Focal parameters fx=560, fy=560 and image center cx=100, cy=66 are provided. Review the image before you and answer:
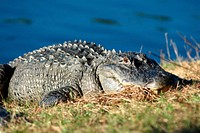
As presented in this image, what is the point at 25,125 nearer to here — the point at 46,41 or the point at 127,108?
the point at 127,108

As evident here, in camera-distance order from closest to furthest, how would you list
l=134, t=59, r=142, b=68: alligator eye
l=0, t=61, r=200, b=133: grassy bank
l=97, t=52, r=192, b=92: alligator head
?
l=0, t=61, r=200, b=133: grassy bank < l=97, t=52, r=192, b=92: alligator head < l=134, t=59, r=142, b=68: alligator eye

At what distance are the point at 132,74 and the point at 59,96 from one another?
94 cm

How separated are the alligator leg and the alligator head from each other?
0.39 meters

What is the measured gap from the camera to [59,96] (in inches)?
270

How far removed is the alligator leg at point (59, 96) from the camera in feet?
22.1

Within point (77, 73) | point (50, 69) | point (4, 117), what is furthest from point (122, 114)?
point (50, 69)

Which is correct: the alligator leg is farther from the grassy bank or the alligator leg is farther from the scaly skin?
the grassy bank

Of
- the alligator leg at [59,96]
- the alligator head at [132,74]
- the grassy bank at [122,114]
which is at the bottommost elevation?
the grassy bank at [122,114]

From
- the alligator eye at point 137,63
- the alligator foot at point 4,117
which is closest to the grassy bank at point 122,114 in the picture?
the alligator foot at point 4,117

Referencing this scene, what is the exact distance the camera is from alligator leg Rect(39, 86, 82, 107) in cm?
673

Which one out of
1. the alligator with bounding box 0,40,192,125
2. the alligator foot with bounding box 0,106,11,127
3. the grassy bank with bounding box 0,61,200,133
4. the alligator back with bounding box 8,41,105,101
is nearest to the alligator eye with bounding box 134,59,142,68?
the alligator with bounding box 0,40,192,125

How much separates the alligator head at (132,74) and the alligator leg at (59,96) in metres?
0.39

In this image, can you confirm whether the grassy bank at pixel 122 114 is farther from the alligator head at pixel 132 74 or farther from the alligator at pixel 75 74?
the alligator at pixel 75 74

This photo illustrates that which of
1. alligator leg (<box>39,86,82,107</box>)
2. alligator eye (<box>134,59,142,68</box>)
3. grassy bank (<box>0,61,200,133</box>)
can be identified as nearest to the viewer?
grassy bank (<box>0,61,200,133</box>)
